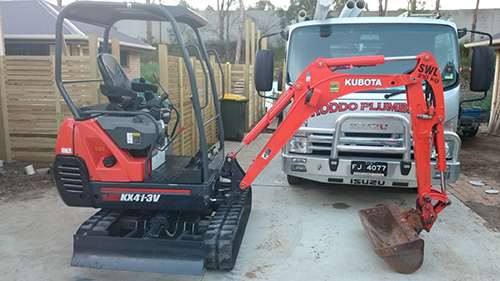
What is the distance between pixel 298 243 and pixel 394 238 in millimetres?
983

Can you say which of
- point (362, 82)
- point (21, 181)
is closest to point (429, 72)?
point (362, 82)

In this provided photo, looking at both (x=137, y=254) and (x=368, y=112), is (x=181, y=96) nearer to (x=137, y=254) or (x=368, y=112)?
(x=368, y=112)

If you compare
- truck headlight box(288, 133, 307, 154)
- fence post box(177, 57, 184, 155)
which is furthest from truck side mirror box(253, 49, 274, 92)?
fence post box(177, 57, 184, 155)

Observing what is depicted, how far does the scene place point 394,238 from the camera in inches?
159

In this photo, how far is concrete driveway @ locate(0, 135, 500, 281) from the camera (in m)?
3.68

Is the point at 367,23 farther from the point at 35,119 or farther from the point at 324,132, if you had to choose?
the point at 35,119

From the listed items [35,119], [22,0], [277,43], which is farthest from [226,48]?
[35,119]

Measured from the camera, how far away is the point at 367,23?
5176 millimetres

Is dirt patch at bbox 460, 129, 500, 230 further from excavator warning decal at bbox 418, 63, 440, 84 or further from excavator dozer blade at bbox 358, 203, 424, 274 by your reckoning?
excavator warning decal at bbox 418, 63, 440, 84

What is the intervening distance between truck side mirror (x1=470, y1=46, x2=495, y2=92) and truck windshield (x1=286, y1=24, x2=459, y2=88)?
227 mm

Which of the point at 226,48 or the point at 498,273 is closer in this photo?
the point at 498,273

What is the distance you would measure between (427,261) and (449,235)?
0.78 meters

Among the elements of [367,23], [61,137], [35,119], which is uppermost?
[367,23]

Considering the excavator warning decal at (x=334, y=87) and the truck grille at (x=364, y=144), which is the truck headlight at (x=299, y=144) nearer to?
the truck grille at (x=364, y=144)
